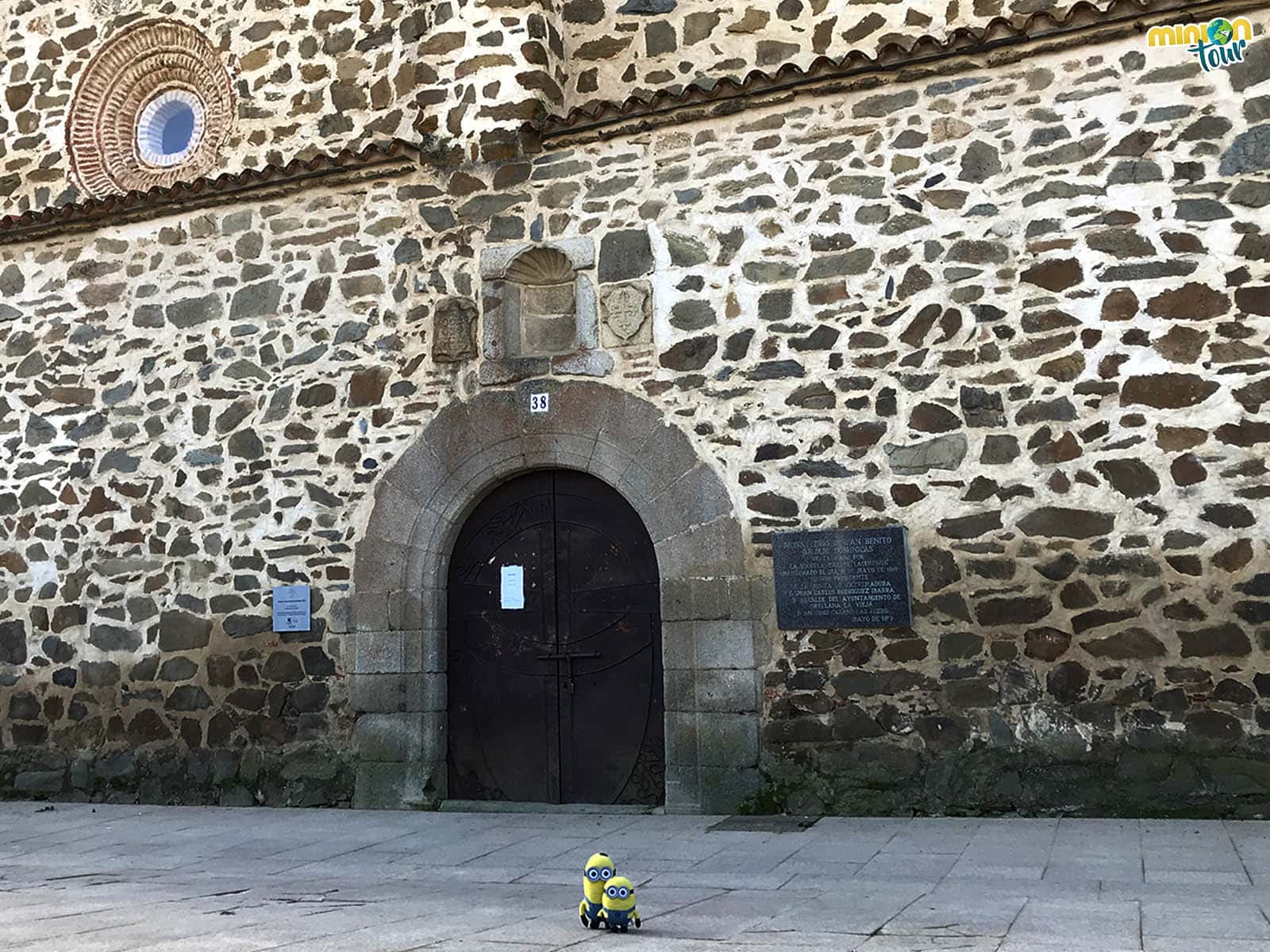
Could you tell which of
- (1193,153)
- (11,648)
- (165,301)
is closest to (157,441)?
(165,301)

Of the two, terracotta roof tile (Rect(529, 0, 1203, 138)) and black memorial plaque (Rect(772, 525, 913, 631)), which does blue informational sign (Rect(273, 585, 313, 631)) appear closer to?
black memorial plaque (Rect(772, 525, 913, 631))

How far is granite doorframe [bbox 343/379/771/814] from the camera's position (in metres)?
6.55

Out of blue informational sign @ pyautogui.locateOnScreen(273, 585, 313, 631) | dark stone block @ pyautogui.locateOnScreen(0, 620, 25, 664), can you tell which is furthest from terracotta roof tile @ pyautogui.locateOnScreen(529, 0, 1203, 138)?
dark stone block @ pyautogui.locateOnScreen(0, 620, 25, 664)

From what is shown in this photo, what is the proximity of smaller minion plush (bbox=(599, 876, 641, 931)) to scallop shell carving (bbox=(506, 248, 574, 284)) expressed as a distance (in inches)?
166

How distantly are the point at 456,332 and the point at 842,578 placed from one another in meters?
2.60

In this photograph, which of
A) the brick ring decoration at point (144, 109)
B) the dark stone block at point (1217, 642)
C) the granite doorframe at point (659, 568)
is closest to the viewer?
the dark stone block at point (1217, 642)

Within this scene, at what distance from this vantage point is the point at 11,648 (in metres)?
8.18

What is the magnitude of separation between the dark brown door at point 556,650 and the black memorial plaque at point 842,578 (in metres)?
0.81

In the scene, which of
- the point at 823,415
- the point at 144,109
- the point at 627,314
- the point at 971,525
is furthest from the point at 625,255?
the point at 144,109

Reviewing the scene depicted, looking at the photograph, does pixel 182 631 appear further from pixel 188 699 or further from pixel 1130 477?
pixel 1130 477

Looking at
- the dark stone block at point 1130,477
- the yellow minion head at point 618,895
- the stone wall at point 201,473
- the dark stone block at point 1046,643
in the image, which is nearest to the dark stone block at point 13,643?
the stone wall at point 201,473

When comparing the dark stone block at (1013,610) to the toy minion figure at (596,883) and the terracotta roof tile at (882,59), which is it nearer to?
the terracotta roof tile at (882,59)

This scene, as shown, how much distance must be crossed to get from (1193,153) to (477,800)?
4.90 m

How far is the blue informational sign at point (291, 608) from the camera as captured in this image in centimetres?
744
